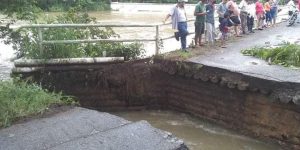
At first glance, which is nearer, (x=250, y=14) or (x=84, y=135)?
(x=84, y=135)

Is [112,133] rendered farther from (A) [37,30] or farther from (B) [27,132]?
(A) [37,30]

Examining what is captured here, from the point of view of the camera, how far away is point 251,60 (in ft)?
34.6

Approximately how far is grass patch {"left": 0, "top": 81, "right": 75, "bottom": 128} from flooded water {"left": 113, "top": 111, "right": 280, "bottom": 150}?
2988 millimetres

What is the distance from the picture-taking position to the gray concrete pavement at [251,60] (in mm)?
8932

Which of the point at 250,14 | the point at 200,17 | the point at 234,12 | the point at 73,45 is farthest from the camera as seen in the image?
the point at 250,14

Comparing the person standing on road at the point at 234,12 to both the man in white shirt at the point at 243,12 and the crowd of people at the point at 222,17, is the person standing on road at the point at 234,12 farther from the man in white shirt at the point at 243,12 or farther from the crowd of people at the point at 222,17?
the man in white shirt at the point at 243,12

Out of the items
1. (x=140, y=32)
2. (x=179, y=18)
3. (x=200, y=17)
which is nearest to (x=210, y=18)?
(x=200, y=17)

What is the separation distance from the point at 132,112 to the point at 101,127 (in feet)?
15.1

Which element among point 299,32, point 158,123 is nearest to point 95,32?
point 158,123

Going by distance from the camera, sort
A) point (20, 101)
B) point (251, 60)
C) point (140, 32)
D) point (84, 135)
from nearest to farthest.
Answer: point (84, 135) → point (20, 101) → point (251, 60) → point (140, 32)

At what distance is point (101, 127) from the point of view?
6.09 m

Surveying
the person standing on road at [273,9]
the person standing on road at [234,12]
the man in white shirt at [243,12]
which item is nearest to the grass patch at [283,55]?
the person standing on road at [234,12]

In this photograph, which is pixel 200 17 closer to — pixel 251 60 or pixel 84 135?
pixel 251 60

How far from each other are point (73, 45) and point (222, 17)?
4.91m
